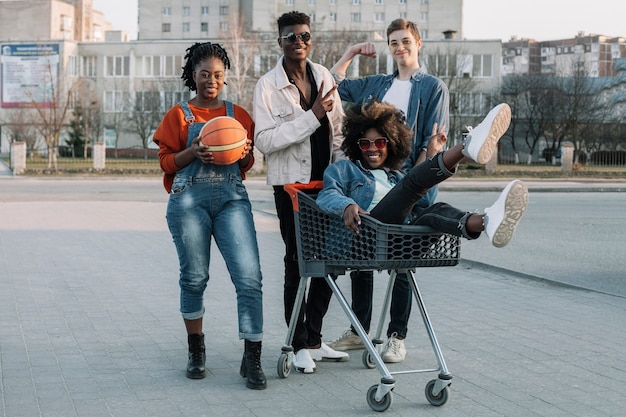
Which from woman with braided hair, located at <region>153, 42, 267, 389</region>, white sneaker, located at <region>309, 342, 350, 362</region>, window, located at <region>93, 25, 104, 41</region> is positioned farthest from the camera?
window, located at <region>93, 25, 104, 41</region>

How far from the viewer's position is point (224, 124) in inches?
218

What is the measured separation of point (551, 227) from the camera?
17469 mm

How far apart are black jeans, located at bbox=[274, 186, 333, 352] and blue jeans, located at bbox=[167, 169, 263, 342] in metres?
0.31

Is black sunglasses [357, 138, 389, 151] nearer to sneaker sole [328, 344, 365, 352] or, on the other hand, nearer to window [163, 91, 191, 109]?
sneaker sole [328, 344, 365, 352]

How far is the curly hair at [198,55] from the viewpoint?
5770mm

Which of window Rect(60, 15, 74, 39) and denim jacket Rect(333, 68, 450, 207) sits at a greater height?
window Rect(60, 15, 74, 39)

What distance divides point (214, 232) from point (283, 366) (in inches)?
36.5

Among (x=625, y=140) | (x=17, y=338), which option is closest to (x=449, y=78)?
(x=625, y=140)

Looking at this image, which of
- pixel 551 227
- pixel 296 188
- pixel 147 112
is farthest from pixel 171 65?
pixel 296 188

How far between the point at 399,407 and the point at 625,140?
67213 millimetres

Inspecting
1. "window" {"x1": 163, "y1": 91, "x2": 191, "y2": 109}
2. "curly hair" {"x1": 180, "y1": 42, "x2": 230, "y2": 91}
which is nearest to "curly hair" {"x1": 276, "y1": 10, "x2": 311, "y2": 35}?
"curly hair" {"x1": 180, "y1": 42, "x2": 230, "y2": 91}

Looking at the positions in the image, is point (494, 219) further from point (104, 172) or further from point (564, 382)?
point (104, 172)

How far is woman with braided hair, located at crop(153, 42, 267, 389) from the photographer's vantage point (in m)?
5.66

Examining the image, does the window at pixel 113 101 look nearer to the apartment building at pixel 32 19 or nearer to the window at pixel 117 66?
the window at pixel 117 66
